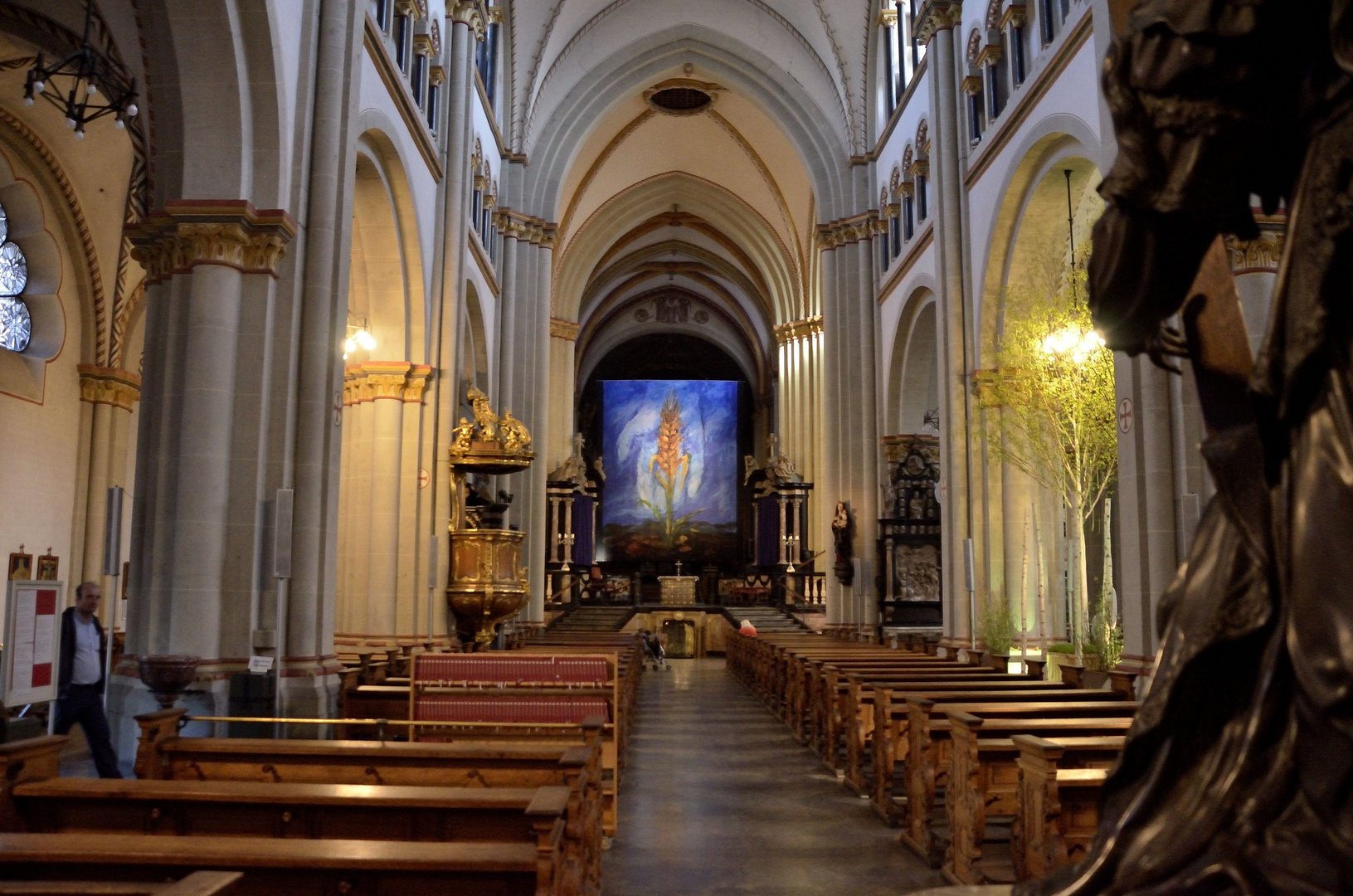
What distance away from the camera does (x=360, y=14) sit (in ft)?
33.4

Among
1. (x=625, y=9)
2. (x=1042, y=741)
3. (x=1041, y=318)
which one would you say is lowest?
(x=1042, y=741)

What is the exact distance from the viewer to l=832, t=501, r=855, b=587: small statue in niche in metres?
21.0

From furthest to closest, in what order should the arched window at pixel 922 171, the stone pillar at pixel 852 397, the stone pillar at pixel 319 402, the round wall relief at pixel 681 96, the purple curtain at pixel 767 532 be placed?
the purple curtain at pixel 767 532
the round wall relief at pixel 681 96
the stone pillar at pixel 852 397
the arched window at pixel 922 171
the stone pillar at pixel 319 402

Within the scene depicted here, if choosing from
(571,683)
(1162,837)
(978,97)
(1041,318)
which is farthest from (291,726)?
(978,97)

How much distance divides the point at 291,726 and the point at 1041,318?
363 inches

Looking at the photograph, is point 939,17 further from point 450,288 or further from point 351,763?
point 351,763

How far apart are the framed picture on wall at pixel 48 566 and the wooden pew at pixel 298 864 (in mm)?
13828

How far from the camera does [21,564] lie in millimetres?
15211

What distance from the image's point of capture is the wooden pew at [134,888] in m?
2.62

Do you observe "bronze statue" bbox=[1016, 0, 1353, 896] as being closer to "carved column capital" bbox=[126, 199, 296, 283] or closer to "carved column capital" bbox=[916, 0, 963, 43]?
"carved column capital" bbox=[126, 199, 296, 283]

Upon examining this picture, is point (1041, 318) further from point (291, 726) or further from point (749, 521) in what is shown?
point (749, 521)

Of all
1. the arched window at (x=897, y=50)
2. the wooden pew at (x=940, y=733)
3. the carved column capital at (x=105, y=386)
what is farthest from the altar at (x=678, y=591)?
the wooden pew at (x=940, y=733)

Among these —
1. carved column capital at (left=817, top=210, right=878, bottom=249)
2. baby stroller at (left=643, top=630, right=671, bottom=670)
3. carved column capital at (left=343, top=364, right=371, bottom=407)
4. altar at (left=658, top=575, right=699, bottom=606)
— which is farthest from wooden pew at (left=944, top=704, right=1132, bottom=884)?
altar at (left=658, top=575, right=699, bottom=606)

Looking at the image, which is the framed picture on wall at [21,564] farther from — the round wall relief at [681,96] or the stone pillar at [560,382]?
the stone pillar at [560,382]
